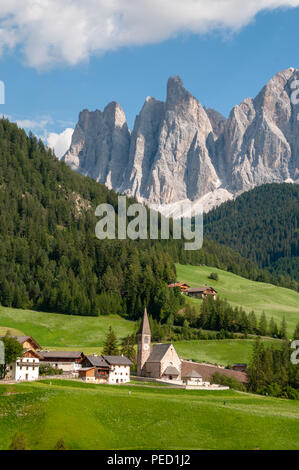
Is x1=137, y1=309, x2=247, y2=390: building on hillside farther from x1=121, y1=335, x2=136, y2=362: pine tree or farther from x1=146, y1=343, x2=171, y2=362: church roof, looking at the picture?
x1=121, y1=335, x2=136, y2=362: pine tree

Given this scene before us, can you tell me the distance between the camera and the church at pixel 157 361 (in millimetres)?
100500

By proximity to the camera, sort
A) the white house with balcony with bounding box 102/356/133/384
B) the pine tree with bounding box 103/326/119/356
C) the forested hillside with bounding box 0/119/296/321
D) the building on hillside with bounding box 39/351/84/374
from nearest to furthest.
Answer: the white house with balcony with bounding box 102/356/133/384 < the building on hillside with bounding box 39/351/84/374 < the pine tree with bounding box 103/326/119/356 < the forested hillside with bounding box 0/119/296/321

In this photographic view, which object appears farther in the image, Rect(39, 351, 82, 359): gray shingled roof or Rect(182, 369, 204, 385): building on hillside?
Rect(39, 351, 82, 359): gray shingled roof

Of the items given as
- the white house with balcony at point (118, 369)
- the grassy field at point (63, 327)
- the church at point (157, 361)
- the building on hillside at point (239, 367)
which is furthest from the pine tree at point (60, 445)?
the grassy field at point (63, 327)

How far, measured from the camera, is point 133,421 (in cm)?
5959

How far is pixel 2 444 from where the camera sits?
52.4 m

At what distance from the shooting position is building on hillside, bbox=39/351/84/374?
99188mm

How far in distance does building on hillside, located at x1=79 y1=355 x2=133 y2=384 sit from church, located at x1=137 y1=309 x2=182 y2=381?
509cm

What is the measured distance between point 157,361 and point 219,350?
1145 inches

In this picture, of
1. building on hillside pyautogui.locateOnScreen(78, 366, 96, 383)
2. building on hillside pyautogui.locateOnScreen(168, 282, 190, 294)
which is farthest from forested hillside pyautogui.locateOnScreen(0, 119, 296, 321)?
building on hillside pyautogui.locateOnScreen(78, 366, 96, 383)

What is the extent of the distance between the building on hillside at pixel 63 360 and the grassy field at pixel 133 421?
Answer: 2769 centimetres

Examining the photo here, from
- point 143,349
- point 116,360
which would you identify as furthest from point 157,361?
point 116,360

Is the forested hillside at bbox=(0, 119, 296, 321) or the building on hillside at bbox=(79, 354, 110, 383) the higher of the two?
the forested hillside at bbox=(0, 119, 296, 321)
